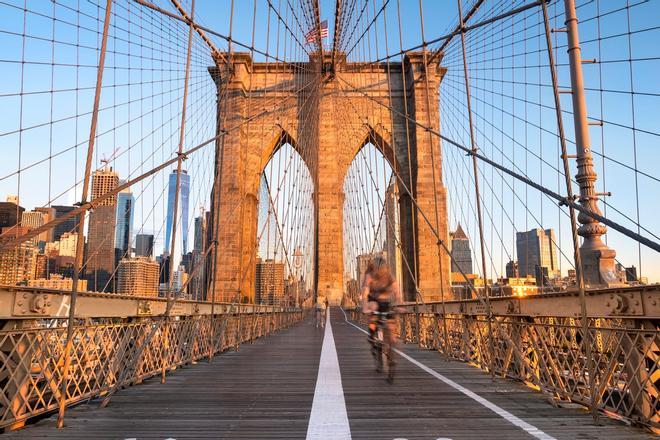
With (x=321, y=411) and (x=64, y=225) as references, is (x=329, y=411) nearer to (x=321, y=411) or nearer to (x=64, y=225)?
(x=321, y=411)

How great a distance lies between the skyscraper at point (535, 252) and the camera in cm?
1061

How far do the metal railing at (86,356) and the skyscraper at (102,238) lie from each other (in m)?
2.69

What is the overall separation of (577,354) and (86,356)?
4.08 metres

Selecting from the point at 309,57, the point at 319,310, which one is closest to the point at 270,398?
the point at 319,310

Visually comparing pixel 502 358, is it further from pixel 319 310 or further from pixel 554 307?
pixel 319 310

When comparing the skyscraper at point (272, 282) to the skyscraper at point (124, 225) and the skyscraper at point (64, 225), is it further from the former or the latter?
the skyscraper at point (64, 225)

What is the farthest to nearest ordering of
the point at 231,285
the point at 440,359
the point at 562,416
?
the point at 231,285
the point at 440,359
the point at 562,416

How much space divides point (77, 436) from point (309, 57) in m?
23.9

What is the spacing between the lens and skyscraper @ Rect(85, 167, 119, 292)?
309 inches

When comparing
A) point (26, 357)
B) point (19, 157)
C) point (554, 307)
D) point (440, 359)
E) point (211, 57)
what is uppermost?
point (211, 57)

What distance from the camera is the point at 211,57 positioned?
16.8m

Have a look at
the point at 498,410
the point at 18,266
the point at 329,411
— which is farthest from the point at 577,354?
the point at 18,266

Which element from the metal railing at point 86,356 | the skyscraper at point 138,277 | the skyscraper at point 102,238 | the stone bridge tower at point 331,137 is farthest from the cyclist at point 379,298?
the stone bridge tower at point 331,137

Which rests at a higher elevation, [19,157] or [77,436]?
[19,157]
